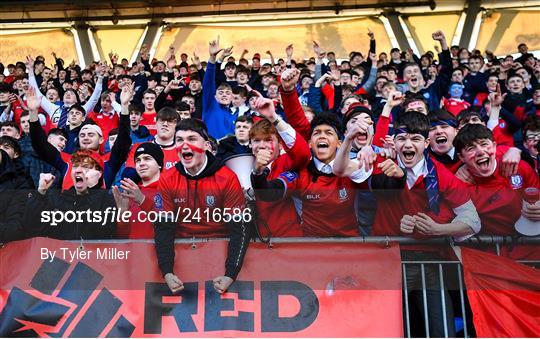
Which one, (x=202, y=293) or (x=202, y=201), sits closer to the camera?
(x=202, y=293)

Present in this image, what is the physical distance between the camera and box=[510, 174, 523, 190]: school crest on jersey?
4180 mm

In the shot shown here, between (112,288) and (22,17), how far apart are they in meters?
16.4

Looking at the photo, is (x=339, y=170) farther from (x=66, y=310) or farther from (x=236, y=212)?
(x=66, y=310)

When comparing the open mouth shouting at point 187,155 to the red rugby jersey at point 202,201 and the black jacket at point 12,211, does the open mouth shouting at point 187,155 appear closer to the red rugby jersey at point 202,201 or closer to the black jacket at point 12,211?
the red rugby jersey at point 202,201

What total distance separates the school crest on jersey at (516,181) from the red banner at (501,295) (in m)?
0.75

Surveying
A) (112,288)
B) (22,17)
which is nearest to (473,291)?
(112,288)

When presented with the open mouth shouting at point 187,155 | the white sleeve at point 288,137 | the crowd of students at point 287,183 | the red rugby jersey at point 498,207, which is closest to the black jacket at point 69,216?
the crowd of students at point 287,183

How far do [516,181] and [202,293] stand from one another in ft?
7.68

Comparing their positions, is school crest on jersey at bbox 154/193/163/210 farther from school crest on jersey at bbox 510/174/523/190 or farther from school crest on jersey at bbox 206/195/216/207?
school crest on jersey at bbox 510/174/523/190

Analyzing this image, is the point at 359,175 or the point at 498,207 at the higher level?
the point at 359,175

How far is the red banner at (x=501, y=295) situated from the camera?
3.47 meters

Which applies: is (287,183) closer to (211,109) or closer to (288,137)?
(288,137)

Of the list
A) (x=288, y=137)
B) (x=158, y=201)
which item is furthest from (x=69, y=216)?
(x=288, y=137)

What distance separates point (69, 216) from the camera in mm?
3844
